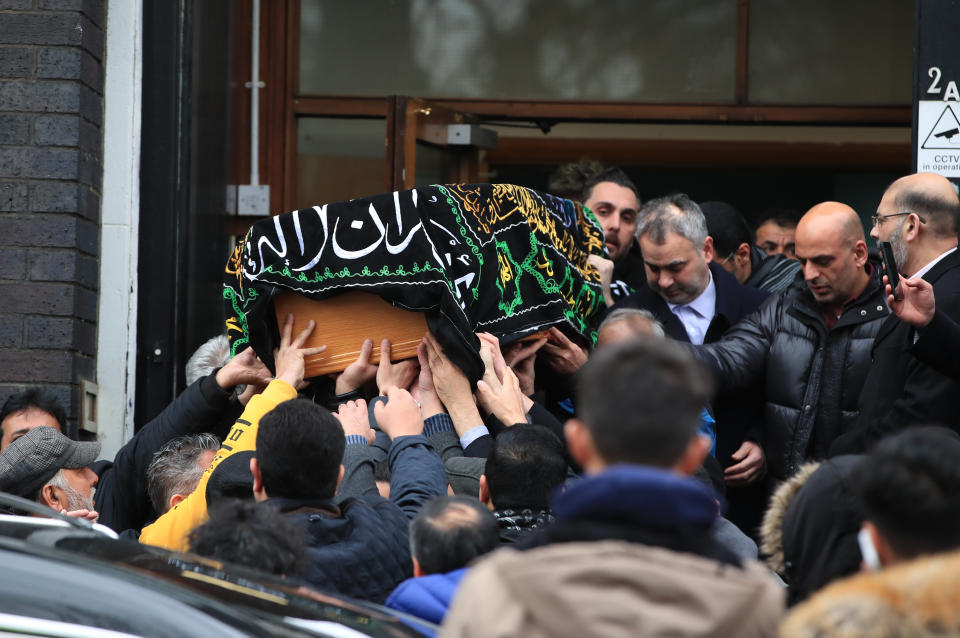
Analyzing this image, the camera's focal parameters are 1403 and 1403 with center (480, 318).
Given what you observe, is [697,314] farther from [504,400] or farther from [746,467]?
[504,400]

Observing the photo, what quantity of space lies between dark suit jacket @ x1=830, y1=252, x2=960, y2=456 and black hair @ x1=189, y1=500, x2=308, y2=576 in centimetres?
227

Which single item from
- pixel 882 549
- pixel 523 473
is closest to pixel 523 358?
pixel 523 473

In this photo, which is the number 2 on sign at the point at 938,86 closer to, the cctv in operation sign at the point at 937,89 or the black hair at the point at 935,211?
the cctv in operation sign at the point at 937,89

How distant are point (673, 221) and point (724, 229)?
3.87ft

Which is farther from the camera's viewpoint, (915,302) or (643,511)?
(915,302)

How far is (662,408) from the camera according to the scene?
89.3 inches

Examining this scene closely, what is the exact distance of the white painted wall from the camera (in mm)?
6758

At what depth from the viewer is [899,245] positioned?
512 cm

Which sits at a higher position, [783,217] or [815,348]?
[783,217]

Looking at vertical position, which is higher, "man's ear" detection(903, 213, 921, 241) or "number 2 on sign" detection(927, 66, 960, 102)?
"number 2 on sign" detection(927, 66, 960, 102)

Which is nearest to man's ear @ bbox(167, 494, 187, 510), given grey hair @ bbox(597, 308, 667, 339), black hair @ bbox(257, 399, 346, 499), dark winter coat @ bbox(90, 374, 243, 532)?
dark winter coat @ bbox(90, 374, 243, 532)

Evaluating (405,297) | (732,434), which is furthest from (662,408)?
(732,434)

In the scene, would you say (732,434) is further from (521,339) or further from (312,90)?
(312,90)

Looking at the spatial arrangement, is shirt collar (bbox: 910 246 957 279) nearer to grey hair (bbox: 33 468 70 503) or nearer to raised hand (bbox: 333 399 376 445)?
raised hand (bbox: 333 399 376 445)
